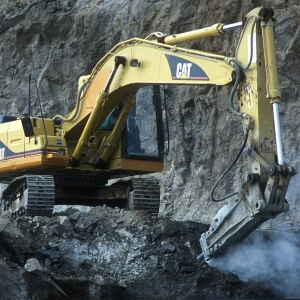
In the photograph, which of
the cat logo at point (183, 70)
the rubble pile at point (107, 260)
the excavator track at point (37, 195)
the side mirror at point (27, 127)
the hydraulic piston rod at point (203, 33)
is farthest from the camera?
the side mirror at point (27, 127)

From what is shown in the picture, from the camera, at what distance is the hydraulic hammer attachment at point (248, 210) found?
790cm

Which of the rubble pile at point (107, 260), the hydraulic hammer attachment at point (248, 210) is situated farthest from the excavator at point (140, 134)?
the rubble pile at point (107, 260)

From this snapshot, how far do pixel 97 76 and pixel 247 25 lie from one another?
3138 mm

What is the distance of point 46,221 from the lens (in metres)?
10.9

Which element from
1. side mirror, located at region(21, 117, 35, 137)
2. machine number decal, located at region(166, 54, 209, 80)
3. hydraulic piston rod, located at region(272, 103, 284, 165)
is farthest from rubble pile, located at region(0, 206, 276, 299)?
machine number decal, located at region(166, 54, 209, 80)

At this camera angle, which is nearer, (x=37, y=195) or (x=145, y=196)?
(x=37, y=195)

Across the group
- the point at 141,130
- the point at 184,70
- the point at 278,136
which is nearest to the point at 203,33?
the point at 184,70

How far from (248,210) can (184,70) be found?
2025 millimetres

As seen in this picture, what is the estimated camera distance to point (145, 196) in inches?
480

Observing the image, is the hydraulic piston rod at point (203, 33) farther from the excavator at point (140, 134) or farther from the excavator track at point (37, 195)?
the excavator track at point (37, 195)

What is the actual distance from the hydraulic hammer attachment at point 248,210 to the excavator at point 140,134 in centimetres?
1

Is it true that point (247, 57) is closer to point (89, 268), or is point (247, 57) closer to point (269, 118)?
point (269, 118)

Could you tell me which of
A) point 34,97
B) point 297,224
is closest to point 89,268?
point 297,224

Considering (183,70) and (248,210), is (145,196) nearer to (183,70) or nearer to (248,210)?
(183,70)
